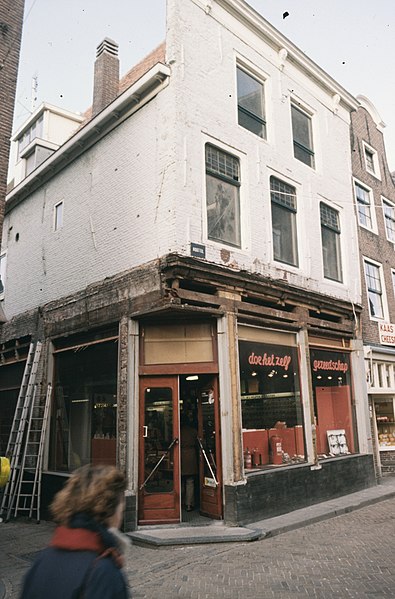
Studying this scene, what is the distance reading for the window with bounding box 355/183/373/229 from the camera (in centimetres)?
1548

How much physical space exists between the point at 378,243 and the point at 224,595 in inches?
506

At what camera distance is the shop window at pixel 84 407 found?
9.62m

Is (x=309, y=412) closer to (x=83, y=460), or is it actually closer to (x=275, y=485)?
(x=275, y=485)

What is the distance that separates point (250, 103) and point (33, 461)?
963 centimetres

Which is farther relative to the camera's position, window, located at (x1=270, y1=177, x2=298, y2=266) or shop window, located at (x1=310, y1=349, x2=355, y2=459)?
shop window, located at (x1=310, y1=349, x2=355, y2=459)

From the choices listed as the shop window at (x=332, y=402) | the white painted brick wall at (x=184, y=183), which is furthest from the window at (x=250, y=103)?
the shop window at (x=332, y=402)

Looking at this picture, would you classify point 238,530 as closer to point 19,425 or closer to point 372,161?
point 19,425

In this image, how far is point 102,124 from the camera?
1102cm

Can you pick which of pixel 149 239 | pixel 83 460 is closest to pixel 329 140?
pixel 149 239

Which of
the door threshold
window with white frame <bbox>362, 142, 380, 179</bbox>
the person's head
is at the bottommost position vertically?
the door threshold

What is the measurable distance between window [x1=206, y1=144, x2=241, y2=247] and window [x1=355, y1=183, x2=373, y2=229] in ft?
20.8

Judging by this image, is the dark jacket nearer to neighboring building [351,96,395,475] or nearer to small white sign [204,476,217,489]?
small white sign [204,476,217,489]

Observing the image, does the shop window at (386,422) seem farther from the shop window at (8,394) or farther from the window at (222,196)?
the shop window at (8,394)

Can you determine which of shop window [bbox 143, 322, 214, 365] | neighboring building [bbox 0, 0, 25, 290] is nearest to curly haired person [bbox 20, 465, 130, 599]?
shop window [bbox 143, 322, 214, 365]
